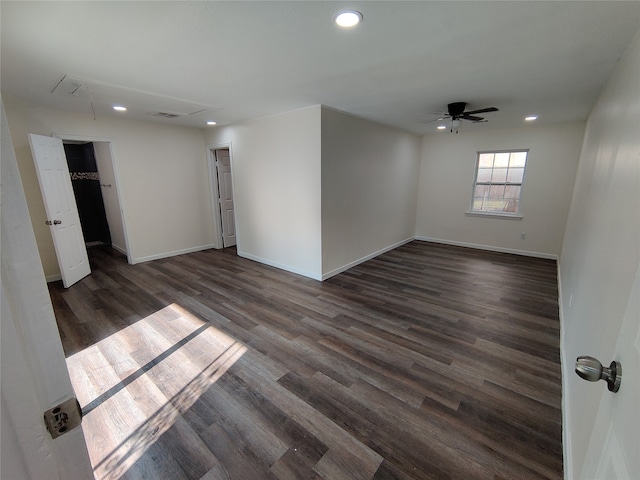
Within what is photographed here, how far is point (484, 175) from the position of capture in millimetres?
5816

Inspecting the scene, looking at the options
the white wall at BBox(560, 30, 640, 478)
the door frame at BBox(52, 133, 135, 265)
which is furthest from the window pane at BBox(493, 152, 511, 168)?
the door frame at BBox(52, 133, 135, 265)

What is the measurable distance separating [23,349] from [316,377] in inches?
78.9

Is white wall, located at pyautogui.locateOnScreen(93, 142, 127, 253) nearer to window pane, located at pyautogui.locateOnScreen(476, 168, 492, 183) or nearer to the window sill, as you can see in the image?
the window sill

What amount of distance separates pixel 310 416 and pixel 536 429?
4.75 ft

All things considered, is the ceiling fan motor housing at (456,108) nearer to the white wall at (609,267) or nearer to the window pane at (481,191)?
the white wall at (609,267)

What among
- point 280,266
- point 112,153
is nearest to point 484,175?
point 280,266

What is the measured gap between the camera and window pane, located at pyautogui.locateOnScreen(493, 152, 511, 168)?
552 centimetres

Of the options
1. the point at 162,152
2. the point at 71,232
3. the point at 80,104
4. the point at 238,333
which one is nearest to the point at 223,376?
the point at 238,333

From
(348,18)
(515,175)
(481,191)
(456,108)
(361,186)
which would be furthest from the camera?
(481,191)

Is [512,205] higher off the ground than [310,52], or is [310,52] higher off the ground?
[310,52]

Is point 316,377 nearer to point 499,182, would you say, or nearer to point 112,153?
point 112,153

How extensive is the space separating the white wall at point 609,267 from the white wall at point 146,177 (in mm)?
5781

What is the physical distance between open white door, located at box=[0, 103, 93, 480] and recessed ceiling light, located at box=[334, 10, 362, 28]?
171 centimetres

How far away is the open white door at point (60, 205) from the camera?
361 centimetres
